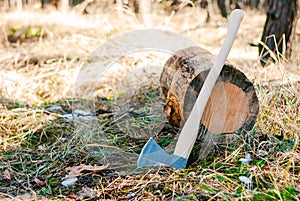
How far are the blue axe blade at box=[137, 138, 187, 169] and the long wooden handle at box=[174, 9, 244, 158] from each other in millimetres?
35

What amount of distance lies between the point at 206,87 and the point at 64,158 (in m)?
0.93

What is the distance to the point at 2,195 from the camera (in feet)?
6.25

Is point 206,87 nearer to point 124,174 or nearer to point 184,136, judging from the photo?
point 184,136

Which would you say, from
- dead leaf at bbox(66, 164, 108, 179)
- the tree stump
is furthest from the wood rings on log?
dead leaf at bbox(66, 164, 108, 179)

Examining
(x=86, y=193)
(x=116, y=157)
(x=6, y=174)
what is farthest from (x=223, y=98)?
(x=6, y=174)

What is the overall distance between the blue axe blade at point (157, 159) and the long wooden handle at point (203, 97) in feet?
0.11

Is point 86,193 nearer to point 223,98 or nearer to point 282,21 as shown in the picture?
point 223,98

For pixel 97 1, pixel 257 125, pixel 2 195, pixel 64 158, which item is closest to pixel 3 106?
pixel 64 158

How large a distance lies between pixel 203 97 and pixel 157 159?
385 mm

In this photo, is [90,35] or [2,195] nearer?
[2,195]

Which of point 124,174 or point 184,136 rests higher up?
point 184,136

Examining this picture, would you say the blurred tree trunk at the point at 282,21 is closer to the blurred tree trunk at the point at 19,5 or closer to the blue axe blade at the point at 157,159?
the blue axe blade at the point at 157,159

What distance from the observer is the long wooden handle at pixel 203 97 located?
77.4 inches

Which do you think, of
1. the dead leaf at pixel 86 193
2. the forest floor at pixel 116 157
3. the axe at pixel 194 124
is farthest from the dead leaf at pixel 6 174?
the axe at pixel 194 124
